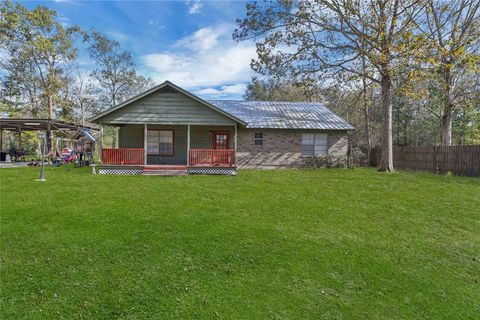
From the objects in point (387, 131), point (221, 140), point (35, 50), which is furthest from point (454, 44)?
point (35, 50)

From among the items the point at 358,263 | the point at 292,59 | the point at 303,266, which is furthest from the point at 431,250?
the point at 292,59

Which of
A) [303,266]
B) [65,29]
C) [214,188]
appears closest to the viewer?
[303,266]

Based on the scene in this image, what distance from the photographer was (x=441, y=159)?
15688mm

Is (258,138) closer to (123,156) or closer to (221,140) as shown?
(221,140)

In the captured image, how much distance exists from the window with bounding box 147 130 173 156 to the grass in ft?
25.3

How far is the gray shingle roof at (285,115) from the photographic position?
17.3 m

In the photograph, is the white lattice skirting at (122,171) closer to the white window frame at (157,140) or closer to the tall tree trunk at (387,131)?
the white window frame at (157,140)

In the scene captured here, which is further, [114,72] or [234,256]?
[114,72]

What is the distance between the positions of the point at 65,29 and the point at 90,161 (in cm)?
2001

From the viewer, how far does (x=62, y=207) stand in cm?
718

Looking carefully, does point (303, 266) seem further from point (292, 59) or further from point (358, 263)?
point (292, 59)

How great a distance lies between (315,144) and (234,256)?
13841 millimetres

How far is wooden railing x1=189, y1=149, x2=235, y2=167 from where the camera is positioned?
1390 centimetres

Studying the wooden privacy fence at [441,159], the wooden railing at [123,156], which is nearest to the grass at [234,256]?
the wooden railing at [123,156]
